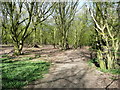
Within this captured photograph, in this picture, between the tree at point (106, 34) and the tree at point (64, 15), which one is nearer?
the tree at point (106, 34)

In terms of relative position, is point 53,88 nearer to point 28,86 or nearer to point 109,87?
point 28,86

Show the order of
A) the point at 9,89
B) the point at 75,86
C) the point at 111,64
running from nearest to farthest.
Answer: the point at 9,89, the point at 75,86, the point at 111,64

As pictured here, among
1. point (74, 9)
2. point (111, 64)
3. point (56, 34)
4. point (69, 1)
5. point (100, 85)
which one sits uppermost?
point (69, 1)

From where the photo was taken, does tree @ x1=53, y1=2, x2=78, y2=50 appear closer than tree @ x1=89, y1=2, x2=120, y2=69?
No

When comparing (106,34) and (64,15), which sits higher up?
(64,15)

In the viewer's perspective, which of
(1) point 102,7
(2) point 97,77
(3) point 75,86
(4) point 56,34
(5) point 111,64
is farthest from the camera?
(4) point 56,34

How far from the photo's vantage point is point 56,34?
2511cm

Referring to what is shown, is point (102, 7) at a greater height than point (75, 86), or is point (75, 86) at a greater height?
point (102, 7)

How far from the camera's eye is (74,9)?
63.5 feet

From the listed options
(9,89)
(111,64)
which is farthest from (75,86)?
→ (111,64)

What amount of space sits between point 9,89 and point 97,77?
436 centimetres

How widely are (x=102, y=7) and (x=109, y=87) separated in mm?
5614

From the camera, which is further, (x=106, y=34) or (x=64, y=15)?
(x=64, y=15)

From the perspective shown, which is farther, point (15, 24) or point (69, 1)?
point (69, 1)
